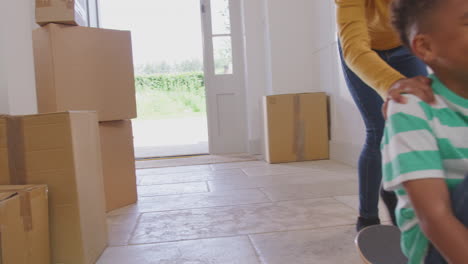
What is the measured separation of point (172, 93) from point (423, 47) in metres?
10.2

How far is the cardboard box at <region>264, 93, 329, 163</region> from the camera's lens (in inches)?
123

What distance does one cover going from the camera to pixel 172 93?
1052 cm

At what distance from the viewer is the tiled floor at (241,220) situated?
1.26 metres

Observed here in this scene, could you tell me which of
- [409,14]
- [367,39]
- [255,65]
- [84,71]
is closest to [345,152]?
[255,65]

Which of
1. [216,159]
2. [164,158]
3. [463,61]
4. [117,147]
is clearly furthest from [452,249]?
[164,158]

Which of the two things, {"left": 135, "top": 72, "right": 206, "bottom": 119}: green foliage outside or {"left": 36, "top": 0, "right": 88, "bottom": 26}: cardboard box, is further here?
{"left": 135, "top": 72, "right": 206, "bottom": 119}: green foliage outside

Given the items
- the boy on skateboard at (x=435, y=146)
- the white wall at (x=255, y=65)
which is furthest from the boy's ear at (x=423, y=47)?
the white wall at (x=255, y=65)

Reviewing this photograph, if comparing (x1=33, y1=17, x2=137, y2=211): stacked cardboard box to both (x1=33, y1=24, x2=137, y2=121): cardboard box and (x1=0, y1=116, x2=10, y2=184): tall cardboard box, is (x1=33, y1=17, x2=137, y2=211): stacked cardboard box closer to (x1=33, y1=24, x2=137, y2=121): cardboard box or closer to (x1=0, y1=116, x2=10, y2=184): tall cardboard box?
(x1=33, y1=24, x2=137, y2=121): cardboard box

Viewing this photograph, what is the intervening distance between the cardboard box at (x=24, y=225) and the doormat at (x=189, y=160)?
2.30m

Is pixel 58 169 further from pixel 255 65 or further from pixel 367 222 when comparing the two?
pixel 255 65

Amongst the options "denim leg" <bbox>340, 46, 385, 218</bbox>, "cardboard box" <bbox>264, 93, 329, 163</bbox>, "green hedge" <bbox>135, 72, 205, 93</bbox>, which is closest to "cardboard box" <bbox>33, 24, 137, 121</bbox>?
"denim leg" <bbox>340, 46, 385, 218</bbox>

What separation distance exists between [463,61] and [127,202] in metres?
1.77

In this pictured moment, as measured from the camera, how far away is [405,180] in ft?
1.60

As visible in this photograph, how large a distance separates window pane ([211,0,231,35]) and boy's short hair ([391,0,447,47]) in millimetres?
3535
